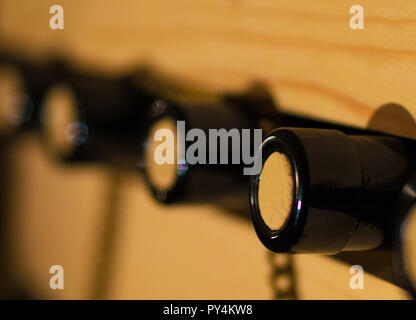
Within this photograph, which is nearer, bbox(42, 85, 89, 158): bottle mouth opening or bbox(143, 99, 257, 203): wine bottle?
bbox(143, 99, 257, 203): wine bottle

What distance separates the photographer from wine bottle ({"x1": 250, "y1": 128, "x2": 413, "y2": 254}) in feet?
0.63

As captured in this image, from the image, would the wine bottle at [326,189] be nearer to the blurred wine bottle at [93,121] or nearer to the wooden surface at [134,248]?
the wooden surface at [134,248]

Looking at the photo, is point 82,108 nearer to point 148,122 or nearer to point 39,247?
point 148,122

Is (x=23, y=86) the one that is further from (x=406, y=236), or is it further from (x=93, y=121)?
(x=406, y=236)

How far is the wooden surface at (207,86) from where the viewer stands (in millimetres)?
244

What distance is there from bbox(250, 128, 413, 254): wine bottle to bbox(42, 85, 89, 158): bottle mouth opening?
22 centimetres

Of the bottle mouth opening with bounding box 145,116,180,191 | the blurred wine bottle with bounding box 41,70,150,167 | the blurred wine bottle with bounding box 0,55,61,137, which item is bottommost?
the bottle mouth opening with bounding box 145,116,180,191

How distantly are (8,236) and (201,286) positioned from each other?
58 cm

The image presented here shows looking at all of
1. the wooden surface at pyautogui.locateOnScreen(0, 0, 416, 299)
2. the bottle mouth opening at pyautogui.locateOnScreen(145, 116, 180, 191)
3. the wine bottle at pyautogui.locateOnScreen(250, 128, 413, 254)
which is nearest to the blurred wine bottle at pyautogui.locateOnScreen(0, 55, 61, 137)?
the wooden surface at pyautogui.locateOnScreen(0, 0, 416, 299)

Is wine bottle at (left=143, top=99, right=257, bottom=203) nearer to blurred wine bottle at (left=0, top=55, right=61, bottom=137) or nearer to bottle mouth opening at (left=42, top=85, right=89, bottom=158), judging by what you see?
bottle mouth opening at (left=42, top=85, right=89, bottom=158)

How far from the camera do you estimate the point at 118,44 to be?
52 cm

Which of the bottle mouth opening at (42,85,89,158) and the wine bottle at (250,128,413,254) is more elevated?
the bottle mouth opening at (42,85,89,158)
